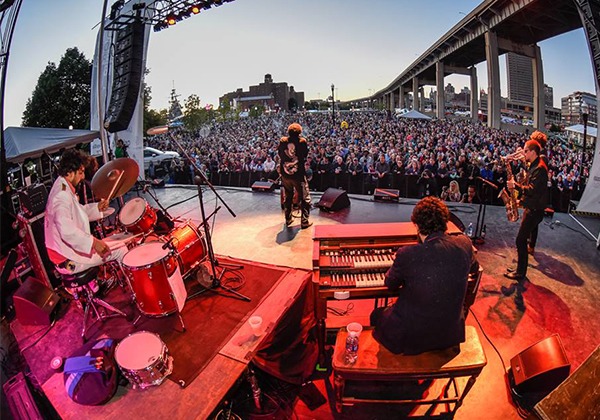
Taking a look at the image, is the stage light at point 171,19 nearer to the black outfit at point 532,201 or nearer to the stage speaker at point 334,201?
the stage speaker at point 334,201

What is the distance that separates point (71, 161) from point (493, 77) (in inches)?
1118

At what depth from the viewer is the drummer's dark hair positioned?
3432mm

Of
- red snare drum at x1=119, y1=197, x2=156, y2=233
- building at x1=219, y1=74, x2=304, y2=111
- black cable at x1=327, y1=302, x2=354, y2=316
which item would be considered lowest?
black cable at x1=327, y1=302, x2=354, y2=316

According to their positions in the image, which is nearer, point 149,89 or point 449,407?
point 449,407

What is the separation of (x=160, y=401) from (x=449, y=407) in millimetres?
2384

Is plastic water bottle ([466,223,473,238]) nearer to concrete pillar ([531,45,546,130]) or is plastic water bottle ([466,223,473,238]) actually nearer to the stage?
the stage

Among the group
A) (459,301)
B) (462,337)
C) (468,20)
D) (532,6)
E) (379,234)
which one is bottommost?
(462,337)

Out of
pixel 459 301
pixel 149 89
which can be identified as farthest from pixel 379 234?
pixel 149 89

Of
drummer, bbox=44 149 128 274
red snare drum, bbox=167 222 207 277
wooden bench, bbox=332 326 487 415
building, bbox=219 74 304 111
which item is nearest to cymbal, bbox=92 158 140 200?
drummer, bbox=44 149 128 274

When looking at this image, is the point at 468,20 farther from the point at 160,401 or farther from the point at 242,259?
the point at 160,401

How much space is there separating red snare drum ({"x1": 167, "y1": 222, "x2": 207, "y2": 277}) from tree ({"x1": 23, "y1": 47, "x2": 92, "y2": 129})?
86.5ft

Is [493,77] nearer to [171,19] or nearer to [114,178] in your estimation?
[171,19]

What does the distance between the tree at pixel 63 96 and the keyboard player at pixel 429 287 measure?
28877 millimetres

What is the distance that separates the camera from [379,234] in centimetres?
340
